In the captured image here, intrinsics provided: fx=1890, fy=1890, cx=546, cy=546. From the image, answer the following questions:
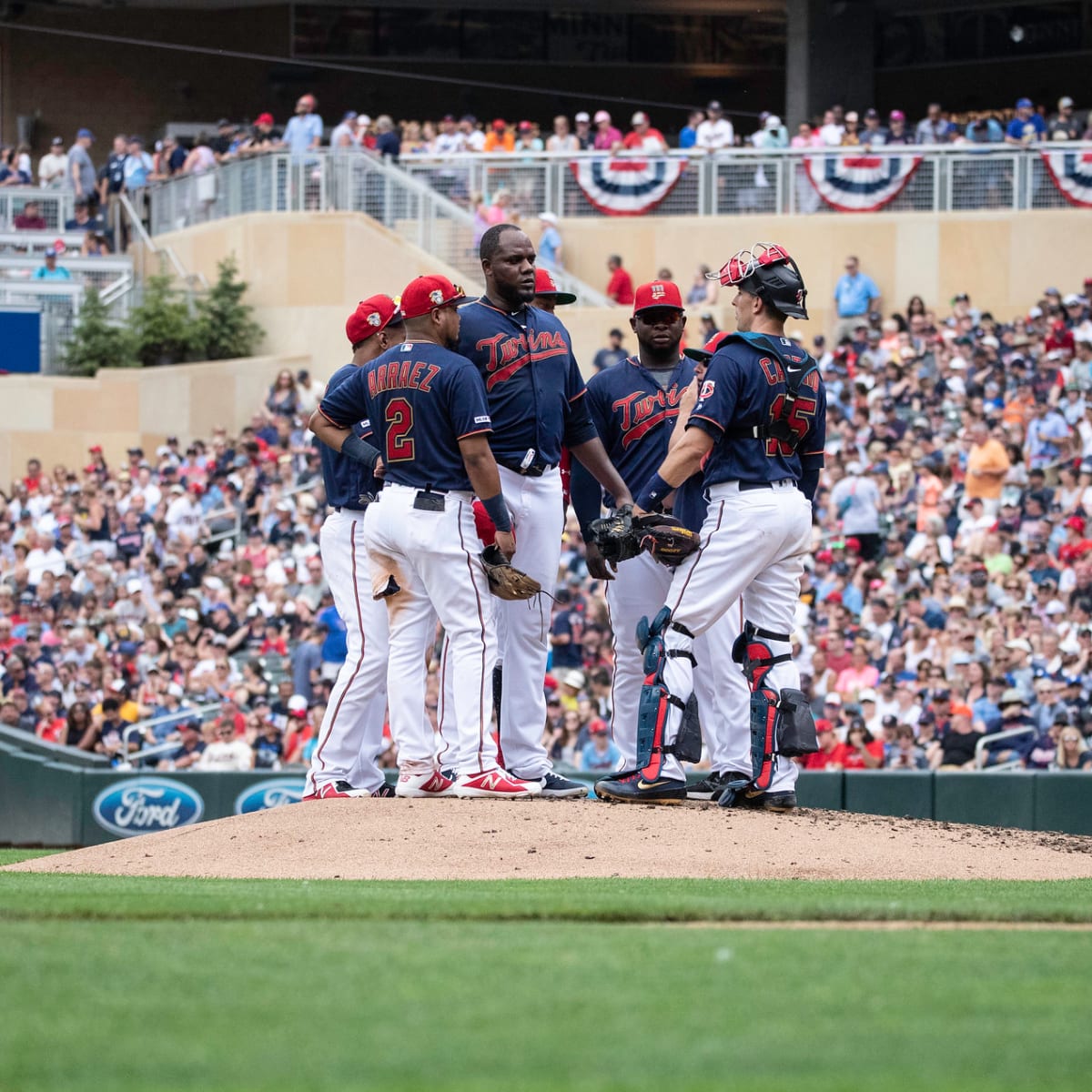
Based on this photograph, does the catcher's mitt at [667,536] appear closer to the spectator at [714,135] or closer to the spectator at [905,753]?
the spectator at [905,753]

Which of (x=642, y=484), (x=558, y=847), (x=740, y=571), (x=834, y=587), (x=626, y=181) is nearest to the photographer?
(x=558, y=847)

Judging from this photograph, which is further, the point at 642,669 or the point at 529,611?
the point at 642,669

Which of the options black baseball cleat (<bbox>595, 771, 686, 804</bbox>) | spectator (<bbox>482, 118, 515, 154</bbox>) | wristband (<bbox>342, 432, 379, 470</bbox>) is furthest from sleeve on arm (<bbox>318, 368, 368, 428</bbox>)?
spectator (<bbox>482, 118, 515, 154</bbox>)

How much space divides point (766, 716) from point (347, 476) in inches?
95.9

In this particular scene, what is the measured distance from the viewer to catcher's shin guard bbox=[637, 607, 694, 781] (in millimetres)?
8195

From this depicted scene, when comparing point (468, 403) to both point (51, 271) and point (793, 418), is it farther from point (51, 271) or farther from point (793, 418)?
point (51, 271)

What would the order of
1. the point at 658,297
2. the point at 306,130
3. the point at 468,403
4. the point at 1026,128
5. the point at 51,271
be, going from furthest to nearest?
1. the point at 306,130
2. the point at 51,271
3. the point at 1026,128
4. the point at 658,297
5. the point at 468,403

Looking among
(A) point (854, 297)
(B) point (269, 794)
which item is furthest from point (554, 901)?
(A) point (854, 297)

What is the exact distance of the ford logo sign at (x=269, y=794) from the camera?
45.7ft

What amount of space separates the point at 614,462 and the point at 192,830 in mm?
2681

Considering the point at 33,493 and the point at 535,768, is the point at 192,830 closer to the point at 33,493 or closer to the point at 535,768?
the point at 535,768

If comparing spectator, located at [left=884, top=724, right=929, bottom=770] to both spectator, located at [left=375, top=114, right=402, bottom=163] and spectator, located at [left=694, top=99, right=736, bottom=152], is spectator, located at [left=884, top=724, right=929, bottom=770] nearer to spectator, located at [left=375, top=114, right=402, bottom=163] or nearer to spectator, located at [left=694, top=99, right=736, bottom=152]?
spectator, located at [left=694, top=99, right=736, bottom=152]

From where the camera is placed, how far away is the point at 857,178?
88.8 ft

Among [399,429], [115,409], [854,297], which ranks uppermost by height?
[854,297]
